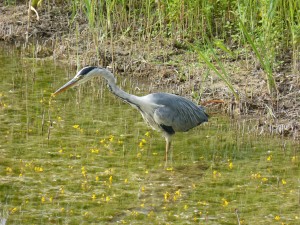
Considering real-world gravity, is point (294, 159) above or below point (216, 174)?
above

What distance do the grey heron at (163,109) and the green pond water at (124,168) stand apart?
24 cm

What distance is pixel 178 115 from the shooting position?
8.30m

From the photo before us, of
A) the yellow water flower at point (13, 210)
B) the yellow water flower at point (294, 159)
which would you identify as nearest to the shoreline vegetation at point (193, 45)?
the yellow water flower at point (294, 159)

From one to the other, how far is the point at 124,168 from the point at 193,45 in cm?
356

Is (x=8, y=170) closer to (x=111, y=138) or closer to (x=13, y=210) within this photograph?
(x=13, y=210)

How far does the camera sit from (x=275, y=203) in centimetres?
678

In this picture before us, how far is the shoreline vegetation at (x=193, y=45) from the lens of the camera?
9391 millimetres

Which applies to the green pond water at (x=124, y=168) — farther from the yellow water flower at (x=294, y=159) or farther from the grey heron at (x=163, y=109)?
the grey heron at (x=163, y=109)

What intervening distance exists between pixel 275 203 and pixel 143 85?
424 centimetres

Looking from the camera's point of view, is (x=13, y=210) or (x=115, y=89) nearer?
(x=13, y=210)

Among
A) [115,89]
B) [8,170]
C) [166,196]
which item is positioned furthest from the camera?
[115,89]

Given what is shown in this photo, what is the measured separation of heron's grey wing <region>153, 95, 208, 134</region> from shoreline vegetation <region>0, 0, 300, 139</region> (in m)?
0.56

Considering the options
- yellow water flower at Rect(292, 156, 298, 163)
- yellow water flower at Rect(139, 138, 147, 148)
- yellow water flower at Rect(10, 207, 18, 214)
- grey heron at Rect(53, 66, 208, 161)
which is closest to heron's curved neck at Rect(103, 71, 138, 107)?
grey heron at Rect(53, 66, 208, 161)

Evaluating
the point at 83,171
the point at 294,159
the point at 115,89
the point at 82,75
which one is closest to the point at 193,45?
the point at 115,89
